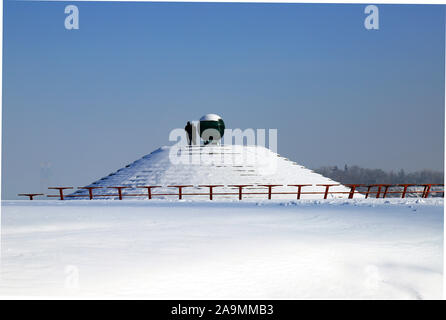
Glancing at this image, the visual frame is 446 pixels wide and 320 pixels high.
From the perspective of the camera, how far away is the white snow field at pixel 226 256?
273 inches

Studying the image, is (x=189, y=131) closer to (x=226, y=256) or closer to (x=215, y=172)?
(x=215, y=172)

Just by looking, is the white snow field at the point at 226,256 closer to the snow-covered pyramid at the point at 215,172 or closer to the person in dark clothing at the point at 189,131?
the snow-covered pyramid at the point at 215,172

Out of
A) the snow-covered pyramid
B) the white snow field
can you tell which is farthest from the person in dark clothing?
the white snow field

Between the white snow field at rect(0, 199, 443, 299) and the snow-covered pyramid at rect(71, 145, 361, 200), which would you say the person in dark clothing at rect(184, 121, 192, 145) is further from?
the white snow field at rect(0, 199, 443, 299)

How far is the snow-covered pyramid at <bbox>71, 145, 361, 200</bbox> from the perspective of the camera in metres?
32.3

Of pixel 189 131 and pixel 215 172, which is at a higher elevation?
pixel 189 131

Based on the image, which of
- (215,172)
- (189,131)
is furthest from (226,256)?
(189,131)

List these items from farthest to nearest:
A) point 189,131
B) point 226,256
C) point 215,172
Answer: point 189,131, point 215,172, point 226,256

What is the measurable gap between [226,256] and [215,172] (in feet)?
81.2

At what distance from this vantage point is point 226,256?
9.20 meters

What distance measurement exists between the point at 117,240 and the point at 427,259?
6.61 metres

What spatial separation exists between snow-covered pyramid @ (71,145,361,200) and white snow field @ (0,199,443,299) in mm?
15338

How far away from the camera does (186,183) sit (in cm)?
3250
